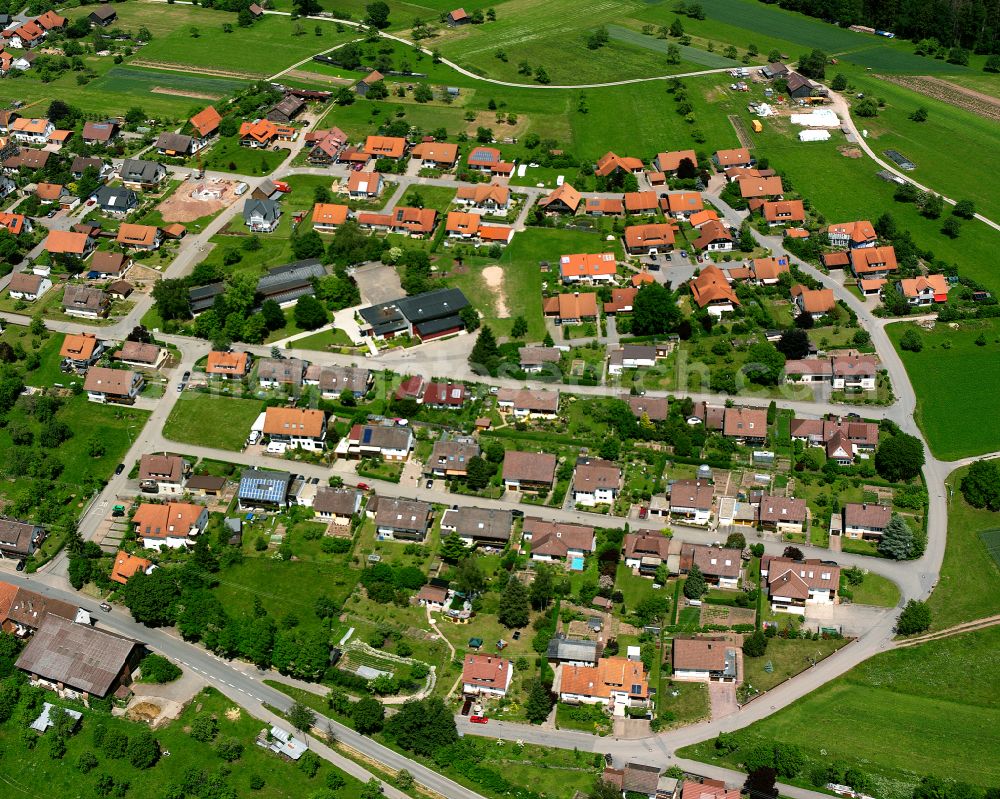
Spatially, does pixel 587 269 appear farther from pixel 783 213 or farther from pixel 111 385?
pixel 111 385

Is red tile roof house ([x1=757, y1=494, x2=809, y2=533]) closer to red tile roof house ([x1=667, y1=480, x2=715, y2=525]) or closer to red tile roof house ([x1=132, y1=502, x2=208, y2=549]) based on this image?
red tile roof house ([x1=667, y1=480, x2=715, y2=525])

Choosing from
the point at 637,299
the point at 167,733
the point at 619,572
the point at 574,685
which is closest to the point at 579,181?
the point at 637,299

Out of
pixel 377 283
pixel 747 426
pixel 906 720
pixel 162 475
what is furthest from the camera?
pixel 377 283

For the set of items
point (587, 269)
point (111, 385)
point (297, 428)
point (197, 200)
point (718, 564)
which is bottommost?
point (111, 385)

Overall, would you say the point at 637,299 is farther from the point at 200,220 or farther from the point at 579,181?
the point at 200,220

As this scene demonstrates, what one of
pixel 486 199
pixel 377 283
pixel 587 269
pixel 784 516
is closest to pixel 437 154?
pixel 486 199

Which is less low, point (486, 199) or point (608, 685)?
point (486, 199)
